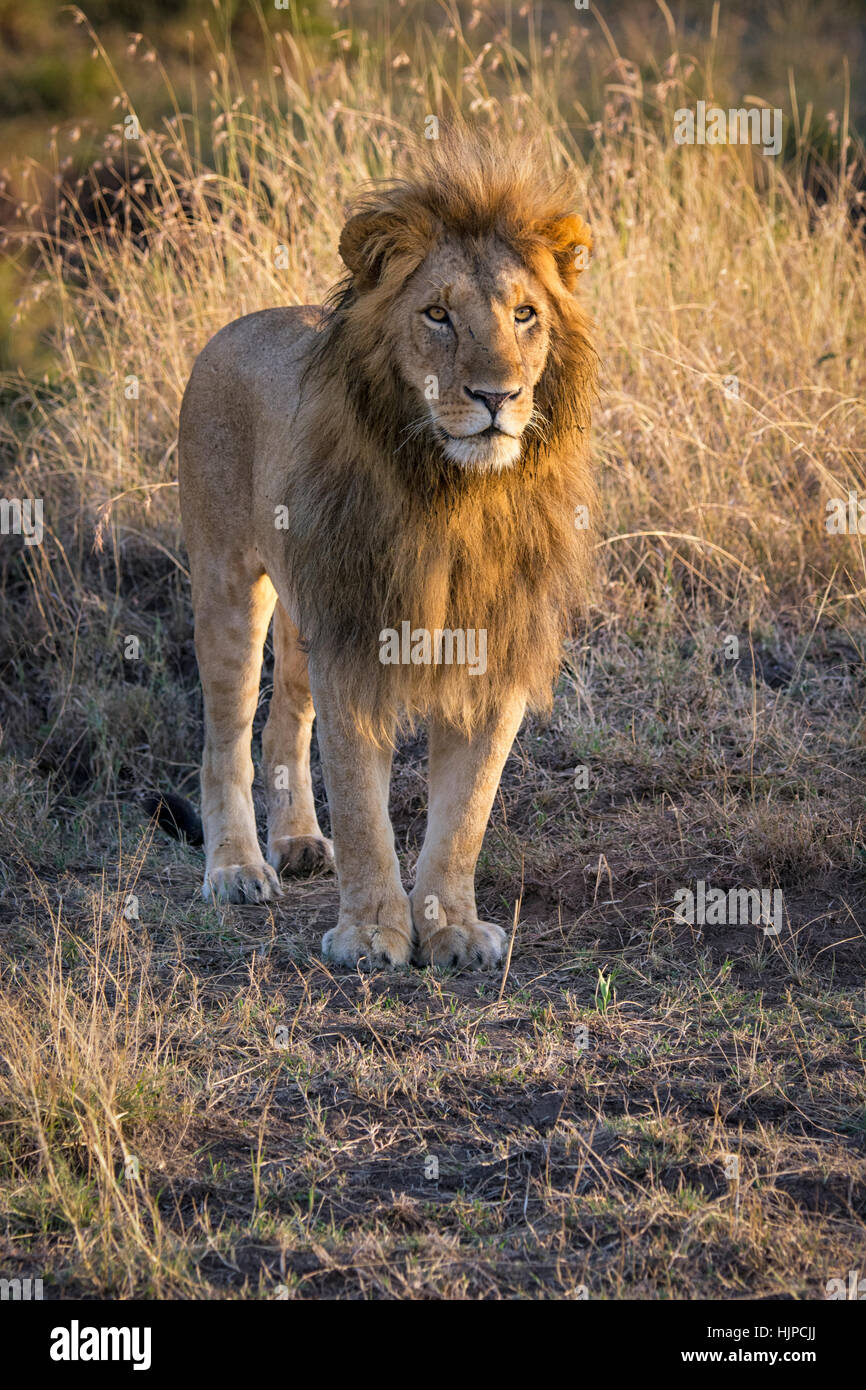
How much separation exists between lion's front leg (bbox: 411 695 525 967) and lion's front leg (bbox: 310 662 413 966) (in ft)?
0.31

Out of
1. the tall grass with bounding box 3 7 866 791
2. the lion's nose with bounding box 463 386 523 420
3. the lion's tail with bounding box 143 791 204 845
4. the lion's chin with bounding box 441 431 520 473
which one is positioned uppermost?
the tall grass with bounding box 3 7 866 791

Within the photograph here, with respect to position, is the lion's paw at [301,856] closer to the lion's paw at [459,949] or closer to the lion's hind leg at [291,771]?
the lion's hind leg at [291,771]

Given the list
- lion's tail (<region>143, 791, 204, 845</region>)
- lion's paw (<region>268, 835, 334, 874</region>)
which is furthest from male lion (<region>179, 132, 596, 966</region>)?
lion's tail (<region>143, 791, 204, 845</region>)

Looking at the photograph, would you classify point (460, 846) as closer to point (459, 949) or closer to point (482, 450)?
point (459, 949)

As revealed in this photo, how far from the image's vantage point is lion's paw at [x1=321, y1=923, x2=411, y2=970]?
3889 mm

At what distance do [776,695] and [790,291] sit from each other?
267cm

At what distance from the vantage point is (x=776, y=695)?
5336 mm

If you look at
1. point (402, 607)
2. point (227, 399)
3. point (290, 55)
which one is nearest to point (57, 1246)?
point (402, 607)

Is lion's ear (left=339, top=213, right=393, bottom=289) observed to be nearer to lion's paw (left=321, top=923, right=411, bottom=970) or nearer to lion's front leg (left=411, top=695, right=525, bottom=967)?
lion's front leg (left=411, top=695, right=525, bottom=967)

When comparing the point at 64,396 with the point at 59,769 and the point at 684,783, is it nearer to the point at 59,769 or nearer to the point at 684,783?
the point at 59,769

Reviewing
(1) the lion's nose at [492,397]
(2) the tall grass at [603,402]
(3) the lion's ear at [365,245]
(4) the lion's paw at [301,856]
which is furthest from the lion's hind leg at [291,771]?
(1) the lion's nose at [492,397]

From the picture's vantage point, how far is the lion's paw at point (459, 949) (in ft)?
13.0
